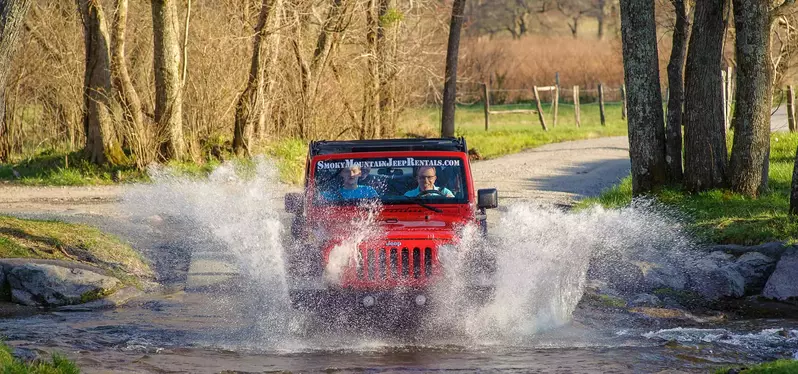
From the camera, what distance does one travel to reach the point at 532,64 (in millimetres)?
53812

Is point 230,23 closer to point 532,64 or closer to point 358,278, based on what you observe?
point 358,278

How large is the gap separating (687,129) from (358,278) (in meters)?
7.99

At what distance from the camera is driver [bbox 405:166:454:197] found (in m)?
10.4

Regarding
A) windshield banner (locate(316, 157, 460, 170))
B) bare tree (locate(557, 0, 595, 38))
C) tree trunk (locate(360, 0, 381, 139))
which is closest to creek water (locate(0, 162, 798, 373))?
windshield banner (locate(316, 157, 460, 170))

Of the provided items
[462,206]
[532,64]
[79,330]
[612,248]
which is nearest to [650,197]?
[612,248]

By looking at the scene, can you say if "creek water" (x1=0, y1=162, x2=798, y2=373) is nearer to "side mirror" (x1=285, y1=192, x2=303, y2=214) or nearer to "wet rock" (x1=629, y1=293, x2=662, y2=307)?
"wet rock" (x1=629, y1=293, x2=662, y2=307)

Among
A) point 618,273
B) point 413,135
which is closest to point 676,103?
point 618,273

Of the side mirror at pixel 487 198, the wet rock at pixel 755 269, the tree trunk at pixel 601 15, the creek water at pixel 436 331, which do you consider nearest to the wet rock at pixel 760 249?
the wet rock at pixel 755 269

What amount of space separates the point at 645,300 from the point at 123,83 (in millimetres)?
13165

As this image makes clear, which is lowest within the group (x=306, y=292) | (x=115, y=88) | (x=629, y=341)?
(x=629, y=341)

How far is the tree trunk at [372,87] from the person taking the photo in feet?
84.1

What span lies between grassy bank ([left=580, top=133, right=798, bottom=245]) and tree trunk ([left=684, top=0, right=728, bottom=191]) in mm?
323

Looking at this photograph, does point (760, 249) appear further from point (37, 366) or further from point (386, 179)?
point (37, 366)

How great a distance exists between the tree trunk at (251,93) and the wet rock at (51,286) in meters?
11.3
